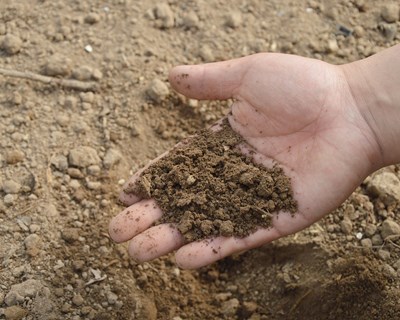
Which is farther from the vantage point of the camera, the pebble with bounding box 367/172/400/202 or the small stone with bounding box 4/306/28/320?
the pebble with bounding box 367/172/400/202

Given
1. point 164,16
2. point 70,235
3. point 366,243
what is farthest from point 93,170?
point 366,243

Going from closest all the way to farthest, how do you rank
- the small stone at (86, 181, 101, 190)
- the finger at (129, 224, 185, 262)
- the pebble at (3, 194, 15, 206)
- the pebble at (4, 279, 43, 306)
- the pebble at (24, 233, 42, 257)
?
the finger at (129, 224, 185, 262) < the pebble at (4, 279, 43, 306) < the pebble at (24, 233, 42, 257) < the pebble at (3, 194, 15, 206) < the small stone at (86, 181, 101, 190)

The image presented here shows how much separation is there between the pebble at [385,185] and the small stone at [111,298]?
129 centimetres

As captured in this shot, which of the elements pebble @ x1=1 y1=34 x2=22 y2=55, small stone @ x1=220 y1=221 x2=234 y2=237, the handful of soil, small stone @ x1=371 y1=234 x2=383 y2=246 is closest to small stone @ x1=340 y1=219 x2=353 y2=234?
small stone @ x1=371 y1=234 x2=383 y2=246

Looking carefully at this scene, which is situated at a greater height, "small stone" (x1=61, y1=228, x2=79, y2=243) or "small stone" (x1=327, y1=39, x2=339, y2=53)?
"small stone" (x1=327, y1=39, x2=339, y2=53)

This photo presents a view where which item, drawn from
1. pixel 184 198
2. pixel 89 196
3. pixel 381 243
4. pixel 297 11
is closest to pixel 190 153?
pixel 184 198

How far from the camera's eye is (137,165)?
9.16ft

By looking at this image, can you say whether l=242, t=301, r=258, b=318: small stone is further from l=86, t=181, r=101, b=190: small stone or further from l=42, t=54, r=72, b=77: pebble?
l=42, t=54, r=72, b=77: pebble

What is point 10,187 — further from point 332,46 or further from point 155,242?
point 332,46

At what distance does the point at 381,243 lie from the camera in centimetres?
261

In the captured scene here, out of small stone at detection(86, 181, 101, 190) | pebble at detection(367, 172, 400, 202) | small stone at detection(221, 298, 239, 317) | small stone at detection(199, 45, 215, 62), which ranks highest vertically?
small stone at detection(199, 45, 215, 62)

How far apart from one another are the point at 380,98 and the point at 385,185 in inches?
20.3

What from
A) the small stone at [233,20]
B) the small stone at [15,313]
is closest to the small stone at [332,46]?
the small stone at [233,20]

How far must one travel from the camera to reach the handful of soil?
89.2 inches
